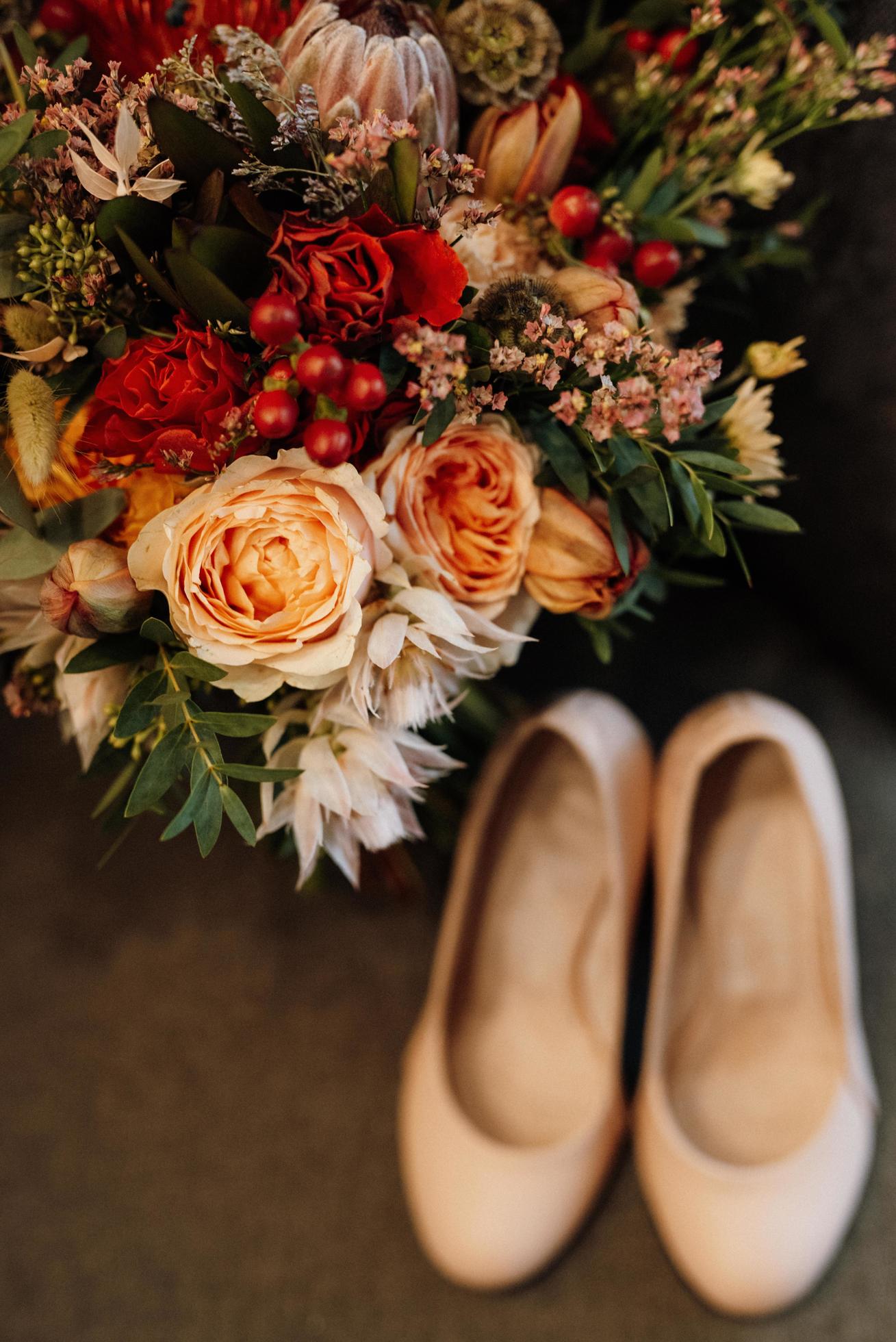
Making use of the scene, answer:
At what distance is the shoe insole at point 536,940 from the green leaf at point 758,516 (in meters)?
0.39

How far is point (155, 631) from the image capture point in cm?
45

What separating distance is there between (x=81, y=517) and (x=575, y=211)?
0.32 metres

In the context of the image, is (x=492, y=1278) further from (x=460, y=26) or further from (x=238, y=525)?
(x=460, y=26)

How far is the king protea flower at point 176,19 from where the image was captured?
0.49 metres

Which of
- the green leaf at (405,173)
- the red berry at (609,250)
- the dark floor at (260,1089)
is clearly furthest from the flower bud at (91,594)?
the dark floor at (260,1089)

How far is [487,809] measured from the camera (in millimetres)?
845

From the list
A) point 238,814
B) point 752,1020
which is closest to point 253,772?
point 238,814

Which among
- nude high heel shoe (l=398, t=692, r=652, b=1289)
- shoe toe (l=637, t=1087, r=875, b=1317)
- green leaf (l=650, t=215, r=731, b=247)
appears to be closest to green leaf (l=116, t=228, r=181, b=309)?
green leaf (l=650, t=215, r=731, b=247)

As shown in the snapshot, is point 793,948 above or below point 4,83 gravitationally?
below

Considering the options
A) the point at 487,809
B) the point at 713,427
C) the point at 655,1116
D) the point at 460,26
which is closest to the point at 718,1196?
the point at 655,1116

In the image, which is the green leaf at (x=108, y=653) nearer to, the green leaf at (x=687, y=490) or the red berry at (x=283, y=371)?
the red berry at (x=283, y=371)

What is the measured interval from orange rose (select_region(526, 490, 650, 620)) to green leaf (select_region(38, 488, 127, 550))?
218mm

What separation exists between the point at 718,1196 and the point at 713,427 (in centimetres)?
63

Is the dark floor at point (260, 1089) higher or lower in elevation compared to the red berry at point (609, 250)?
lower
